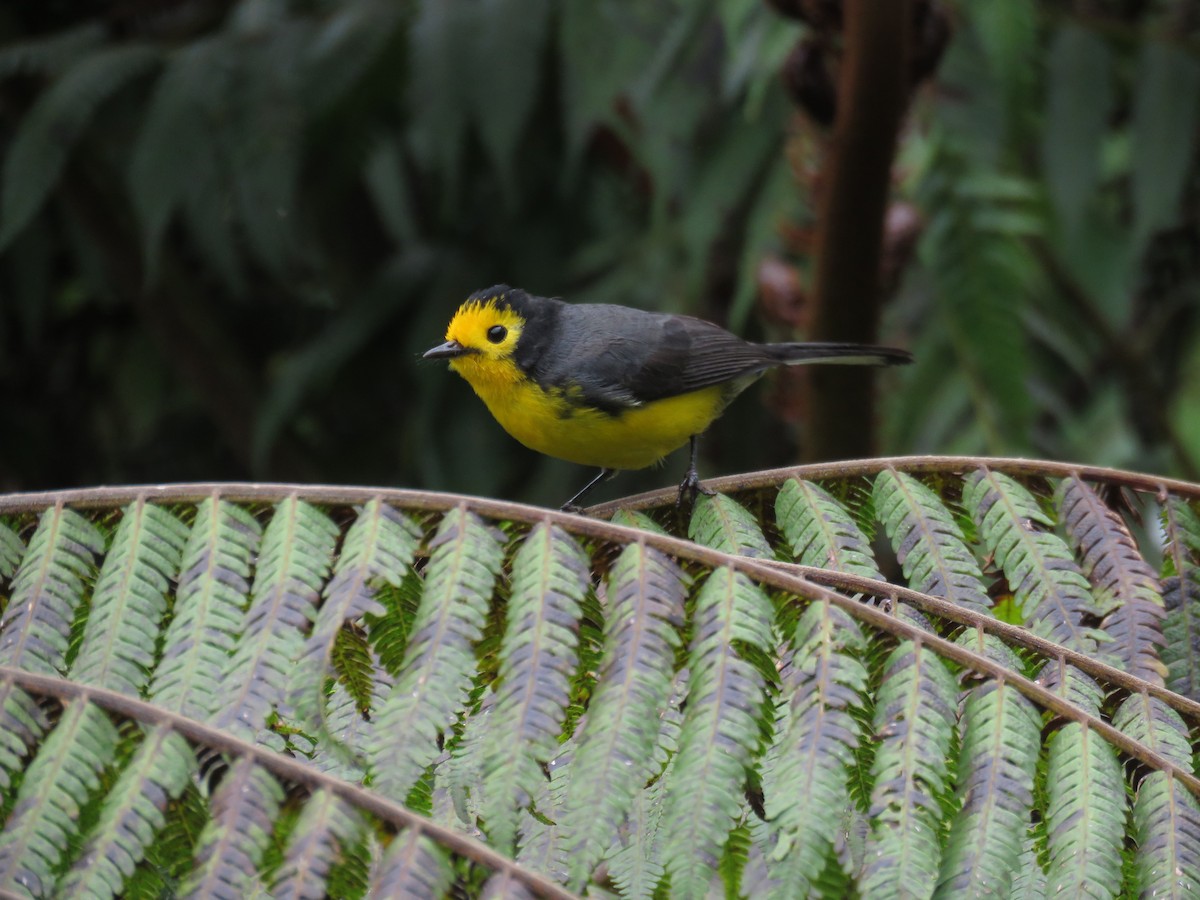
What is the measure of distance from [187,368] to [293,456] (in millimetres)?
544

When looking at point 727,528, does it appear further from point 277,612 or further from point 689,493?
point 277,612

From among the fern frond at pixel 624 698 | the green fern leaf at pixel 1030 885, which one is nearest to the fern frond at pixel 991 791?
the green fern leaf at pixel 1030 885

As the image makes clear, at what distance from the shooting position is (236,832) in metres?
1.57

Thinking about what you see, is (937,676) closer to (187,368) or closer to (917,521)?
(917,521)

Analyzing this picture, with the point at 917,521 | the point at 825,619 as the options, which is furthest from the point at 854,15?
the point at 825,619

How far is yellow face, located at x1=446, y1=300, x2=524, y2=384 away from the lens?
365cm

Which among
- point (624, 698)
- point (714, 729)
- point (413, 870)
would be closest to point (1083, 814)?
point (714, 729)

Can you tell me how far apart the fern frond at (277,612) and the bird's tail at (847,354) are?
1911 mm

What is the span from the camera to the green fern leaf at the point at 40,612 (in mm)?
1700

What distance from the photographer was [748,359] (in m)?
3.76

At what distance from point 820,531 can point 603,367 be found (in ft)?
4.75

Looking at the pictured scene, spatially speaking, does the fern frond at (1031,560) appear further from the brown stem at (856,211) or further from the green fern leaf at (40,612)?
the green fern leaf at (40,612)

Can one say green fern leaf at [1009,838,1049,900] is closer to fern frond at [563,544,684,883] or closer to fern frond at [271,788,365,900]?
fern frond at [563,544,684,883]

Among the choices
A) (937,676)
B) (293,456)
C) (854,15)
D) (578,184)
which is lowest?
(293,456)
